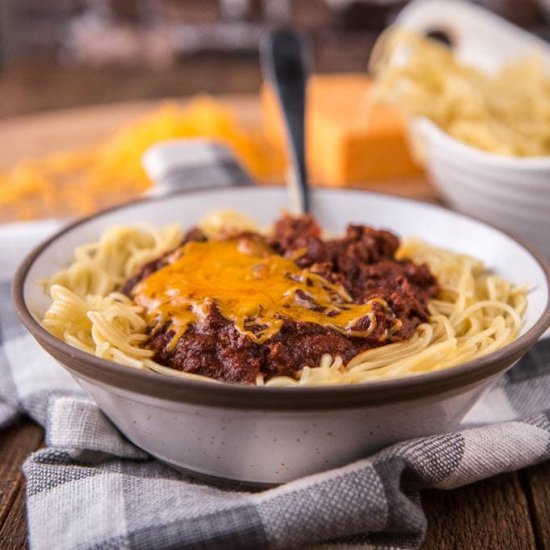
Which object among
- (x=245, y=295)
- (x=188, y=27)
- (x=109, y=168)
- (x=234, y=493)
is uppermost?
(x=245, y=295)

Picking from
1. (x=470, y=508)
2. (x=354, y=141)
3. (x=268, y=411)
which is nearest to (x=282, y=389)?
(x=268, y=411)

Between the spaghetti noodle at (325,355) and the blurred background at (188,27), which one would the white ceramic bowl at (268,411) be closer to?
the spaghetti noodle at (325,355)

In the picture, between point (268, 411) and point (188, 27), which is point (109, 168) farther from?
point (188, 27)

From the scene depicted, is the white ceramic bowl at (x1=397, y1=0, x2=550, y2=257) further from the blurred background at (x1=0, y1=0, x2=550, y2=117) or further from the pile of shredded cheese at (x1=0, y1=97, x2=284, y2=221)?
the blurred background at (x1=0, y1=0, x2=550, y2=117)

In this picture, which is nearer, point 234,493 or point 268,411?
point 268,411

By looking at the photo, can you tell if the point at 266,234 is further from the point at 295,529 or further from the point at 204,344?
the point at 295,529

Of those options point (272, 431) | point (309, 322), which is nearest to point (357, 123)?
point (309, 322)

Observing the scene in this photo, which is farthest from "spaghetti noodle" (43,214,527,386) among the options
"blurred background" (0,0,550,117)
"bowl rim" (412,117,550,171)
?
"blurred background" (0,0,550,117)
